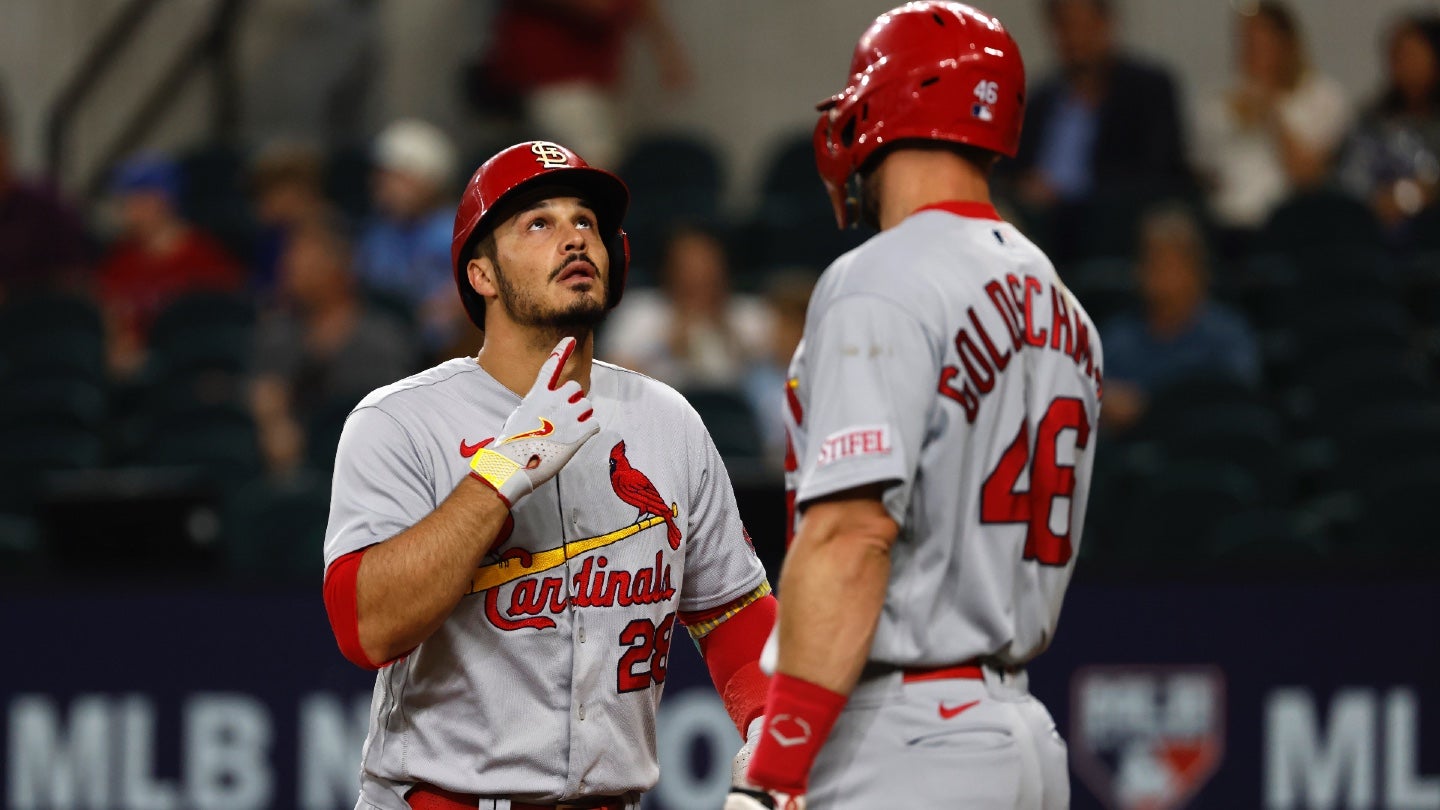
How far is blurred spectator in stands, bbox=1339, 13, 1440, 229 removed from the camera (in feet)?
28.8

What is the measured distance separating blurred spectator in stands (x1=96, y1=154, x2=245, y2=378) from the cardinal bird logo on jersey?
260 inches

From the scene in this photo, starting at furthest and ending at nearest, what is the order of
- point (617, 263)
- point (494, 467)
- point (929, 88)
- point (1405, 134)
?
point (1405, 134), point (617, 263), point (494, 467), point (929, 88)

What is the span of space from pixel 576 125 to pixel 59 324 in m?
3.14

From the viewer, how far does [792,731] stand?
9.11 ft

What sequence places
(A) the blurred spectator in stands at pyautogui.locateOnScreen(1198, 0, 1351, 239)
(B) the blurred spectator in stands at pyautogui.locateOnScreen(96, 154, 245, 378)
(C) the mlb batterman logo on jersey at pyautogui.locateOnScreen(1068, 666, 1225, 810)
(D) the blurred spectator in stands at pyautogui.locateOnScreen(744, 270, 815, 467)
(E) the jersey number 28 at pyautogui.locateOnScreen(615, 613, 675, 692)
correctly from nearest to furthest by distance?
(E) the jersey number 28 at pyautogui.locateOnScreen(615, 613, 675, 692) < (C) the mlb batterman logo on jersey at pyautogui.locateOnScreen(1068, 666, 1225, 810) < (D) the blurred spectator in stands at pyautogui.locateOnScreen(744, 270, 815, 467) < (A) the blurred spectator in stands at pyautogui.locateOnScreen(1198, 0, 1351, 239) < (B) the blurred spectator in stands at pyautogui.locateOnScreen(96, 154, 245, 378)

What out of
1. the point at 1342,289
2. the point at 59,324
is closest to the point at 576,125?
the point at 59,324

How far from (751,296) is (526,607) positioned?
5.98 m

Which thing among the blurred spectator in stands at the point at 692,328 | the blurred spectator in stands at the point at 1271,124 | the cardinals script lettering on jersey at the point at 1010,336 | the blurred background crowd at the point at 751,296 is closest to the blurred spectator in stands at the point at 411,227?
the blurred background crowd at the point at 751,296

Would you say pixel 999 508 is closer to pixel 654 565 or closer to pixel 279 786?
pixel 654 565

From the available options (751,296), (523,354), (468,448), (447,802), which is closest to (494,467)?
(468,448)

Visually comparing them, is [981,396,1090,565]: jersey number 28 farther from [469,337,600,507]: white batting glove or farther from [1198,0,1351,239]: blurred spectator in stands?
[1198,0,1351,239]: blurred spectator in stands

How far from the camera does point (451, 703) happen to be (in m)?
3.26

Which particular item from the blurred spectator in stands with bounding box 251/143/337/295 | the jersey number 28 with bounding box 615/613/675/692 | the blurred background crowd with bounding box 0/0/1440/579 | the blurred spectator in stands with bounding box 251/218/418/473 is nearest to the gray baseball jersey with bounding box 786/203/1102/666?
the jersey number 28 with bounding box 615/613/675/692

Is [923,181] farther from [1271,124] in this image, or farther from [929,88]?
[1271,124]
